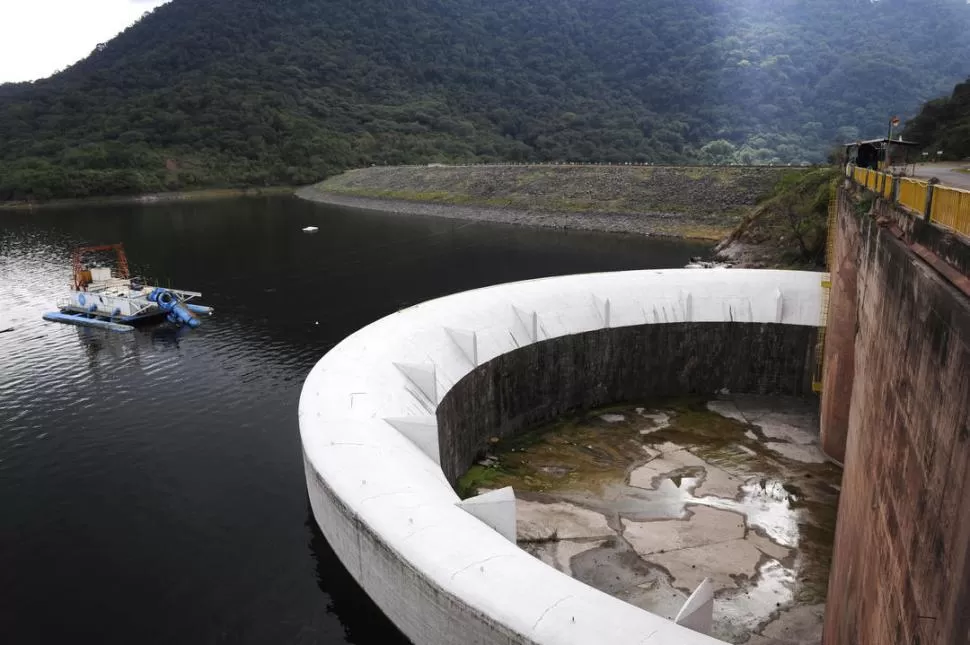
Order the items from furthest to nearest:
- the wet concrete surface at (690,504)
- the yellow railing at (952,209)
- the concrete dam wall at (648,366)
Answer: the concrete dam wall at (648,366) → the wet concrete surface at (690,504) → the yellow railing at (952,209)

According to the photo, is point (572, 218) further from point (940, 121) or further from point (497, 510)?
point (497, 510)

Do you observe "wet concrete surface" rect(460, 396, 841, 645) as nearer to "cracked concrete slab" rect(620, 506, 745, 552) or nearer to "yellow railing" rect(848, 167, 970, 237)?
"cracked concrete slab" rect(620, 506, 745, 552)

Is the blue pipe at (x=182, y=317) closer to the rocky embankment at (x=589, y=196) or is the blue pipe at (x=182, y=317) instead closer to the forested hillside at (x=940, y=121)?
the forested hillside at (x=940, y=121)

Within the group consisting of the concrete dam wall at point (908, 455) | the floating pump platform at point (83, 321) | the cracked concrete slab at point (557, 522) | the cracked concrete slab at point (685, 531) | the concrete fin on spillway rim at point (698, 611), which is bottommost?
the cracked concrete slab at point (685, 531)

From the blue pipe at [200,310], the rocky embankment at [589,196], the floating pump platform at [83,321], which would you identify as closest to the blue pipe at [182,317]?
the blue pipe at [200,310]

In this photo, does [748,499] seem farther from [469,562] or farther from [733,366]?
[469,562]

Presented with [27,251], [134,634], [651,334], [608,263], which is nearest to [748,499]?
[651,334]

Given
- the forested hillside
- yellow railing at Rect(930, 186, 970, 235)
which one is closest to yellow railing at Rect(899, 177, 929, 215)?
yellow railing at Rect(930, 186, 970, 235)

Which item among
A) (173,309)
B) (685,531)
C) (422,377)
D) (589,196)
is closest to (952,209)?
(685,531)
